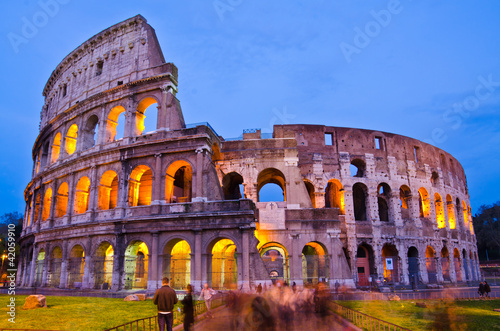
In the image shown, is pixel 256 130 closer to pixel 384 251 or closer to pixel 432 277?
pixel 384 251

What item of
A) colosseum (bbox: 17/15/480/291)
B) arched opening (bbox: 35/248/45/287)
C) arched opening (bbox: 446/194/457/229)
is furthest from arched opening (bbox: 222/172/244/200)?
arched opening (bbox: 446/194/457/229)

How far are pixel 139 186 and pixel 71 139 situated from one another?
7311mm

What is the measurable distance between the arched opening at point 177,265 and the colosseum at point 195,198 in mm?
99

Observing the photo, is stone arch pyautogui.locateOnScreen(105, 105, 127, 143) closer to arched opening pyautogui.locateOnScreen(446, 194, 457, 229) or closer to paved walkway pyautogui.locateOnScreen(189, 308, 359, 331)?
paved walkway pyautogui.locateOnScreen(189, 308, 359, 331)

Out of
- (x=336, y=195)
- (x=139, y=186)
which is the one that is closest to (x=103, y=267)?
(x=139, y=186)

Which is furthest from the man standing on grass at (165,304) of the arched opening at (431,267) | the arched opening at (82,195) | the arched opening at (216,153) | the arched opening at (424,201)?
the arched opening at (424,201)

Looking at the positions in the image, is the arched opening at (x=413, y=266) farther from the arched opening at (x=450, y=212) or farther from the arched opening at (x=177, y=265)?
the arched opening at (x=177, y=265)

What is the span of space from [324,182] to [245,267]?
9.86 m

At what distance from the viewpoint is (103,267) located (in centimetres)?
2209

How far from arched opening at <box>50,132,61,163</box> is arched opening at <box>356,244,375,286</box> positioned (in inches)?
962

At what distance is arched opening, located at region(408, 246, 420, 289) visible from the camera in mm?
26648

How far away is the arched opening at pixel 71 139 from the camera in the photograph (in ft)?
88.9

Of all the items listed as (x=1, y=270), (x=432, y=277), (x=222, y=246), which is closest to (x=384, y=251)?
(x=432, y=277)

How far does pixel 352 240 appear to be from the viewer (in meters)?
25.4
